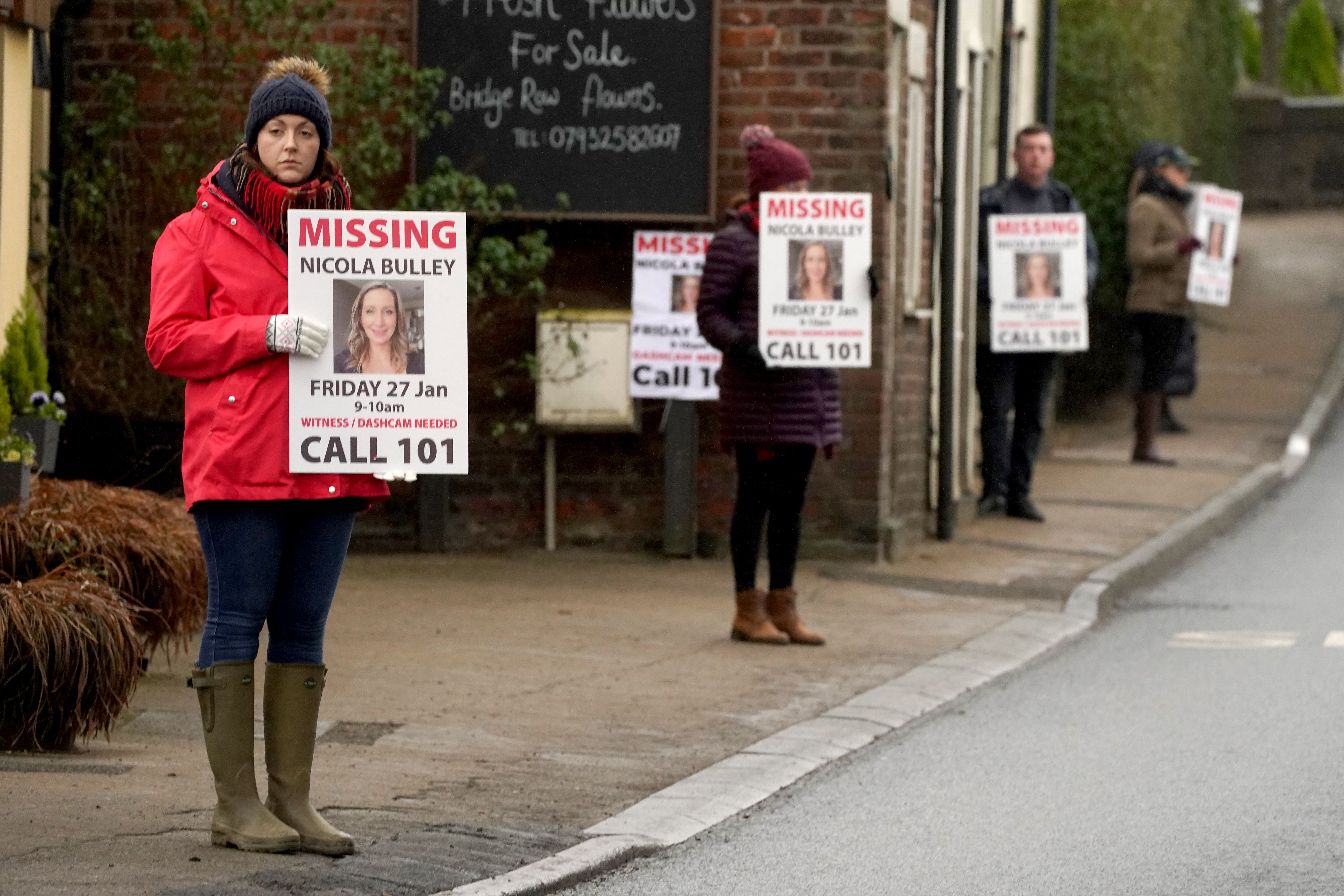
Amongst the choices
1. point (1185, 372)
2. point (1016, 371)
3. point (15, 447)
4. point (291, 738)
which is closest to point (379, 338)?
point (291, 738)

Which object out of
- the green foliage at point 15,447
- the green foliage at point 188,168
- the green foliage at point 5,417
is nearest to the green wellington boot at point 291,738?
the green foliage at point 15,447

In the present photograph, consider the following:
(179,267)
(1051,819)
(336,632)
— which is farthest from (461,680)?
(179,267)

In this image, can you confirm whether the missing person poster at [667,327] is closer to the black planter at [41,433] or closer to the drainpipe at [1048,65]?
the black planter at [41,433]

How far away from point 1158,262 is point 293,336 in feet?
38.6

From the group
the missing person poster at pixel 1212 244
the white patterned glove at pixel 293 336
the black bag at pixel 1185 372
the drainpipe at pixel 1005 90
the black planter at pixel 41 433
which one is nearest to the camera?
the white patterned glove at pixel 293 336

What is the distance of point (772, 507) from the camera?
31.2ft

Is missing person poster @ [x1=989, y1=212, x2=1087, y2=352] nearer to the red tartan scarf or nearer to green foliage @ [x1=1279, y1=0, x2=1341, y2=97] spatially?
the red tartan scarf

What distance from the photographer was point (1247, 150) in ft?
114

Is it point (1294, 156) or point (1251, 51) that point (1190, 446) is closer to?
point (1294, 156)

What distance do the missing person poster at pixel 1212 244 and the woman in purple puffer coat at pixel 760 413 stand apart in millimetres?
7496

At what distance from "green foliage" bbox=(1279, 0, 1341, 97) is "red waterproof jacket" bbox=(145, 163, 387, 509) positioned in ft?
131

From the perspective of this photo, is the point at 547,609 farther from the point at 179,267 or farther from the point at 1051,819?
the point at 179,267

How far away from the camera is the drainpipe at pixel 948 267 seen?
12930 millimetres

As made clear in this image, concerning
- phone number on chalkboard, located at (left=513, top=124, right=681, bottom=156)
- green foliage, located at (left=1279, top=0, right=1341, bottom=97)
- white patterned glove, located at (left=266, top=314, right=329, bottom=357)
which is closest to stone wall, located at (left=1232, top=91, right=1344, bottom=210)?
green foliage, located at (left=1279, top=0, right=1341, bottom=97)
